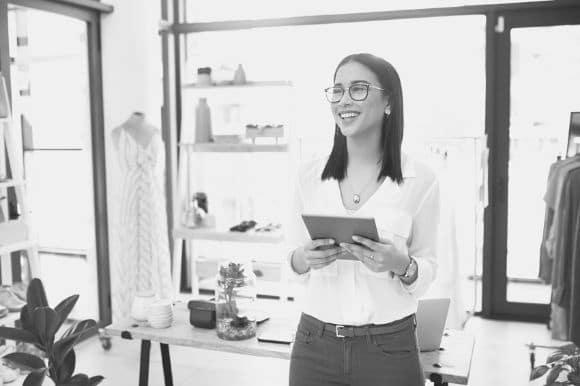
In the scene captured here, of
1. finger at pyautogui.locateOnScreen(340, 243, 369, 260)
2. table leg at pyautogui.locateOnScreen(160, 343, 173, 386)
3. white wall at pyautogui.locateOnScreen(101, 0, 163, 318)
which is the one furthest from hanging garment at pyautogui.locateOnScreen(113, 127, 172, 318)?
finger at pyautogui.locateOnScreen(340, 243, 369, 260)

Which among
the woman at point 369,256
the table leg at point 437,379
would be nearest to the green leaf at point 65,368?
the woman at point 369,256

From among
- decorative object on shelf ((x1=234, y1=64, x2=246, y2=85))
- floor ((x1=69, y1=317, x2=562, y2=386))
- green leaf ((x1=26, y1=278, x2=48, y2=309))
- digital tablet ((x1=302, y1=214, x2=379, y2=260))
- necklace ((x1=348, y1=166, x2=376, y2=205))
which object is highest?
decorative object on shelf ((x1=234, y1=64, x2=246, y2=85))

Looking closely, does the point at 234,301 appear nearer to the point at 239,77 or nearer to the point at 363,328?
the point at 363,328

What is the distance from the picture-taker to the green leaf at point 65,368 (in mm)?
1656

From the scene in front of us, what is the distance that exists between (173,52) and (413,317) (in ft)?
14.0

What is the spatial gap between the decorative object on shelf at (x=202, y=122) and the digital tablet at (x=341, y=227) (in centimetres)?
335

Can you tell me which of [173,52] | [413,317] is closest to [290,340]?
[413,317]

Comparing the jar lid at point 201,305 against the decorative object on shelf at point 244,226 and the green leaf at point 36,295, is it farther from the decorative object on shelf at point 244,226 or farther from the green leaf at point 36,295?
the decorative object on shelf at point 244,226

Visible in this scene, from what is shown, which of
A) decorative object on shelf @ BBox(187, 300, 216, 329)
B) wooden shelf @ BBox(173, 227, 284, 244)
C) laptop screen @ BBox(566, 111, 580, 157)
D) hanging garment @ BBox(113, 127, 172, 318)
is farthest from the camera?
wooden shelf @ BBox(173, 227, 284, 244)

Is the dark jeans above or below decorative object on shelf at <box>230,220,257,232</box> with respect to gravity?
above

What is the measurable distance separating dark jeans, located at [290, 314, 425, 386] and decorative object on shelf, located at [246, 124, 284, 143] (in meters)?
3.09

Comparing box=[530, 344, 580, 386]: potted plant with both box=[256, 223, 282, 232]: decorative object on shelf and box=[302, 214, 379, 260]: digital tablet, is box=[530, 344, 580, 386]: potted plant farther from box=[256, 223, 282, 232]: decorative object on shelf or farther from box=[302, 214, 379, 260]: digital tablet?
box=[256, 223, 282, 232]: decorative object on shelf

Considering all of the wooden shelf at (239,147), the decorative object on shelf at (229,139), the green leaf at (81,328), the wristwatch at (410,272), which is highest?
the decorative object on shelf at (229,139)

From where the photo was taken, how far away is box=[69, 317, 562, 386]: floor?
3.69m
